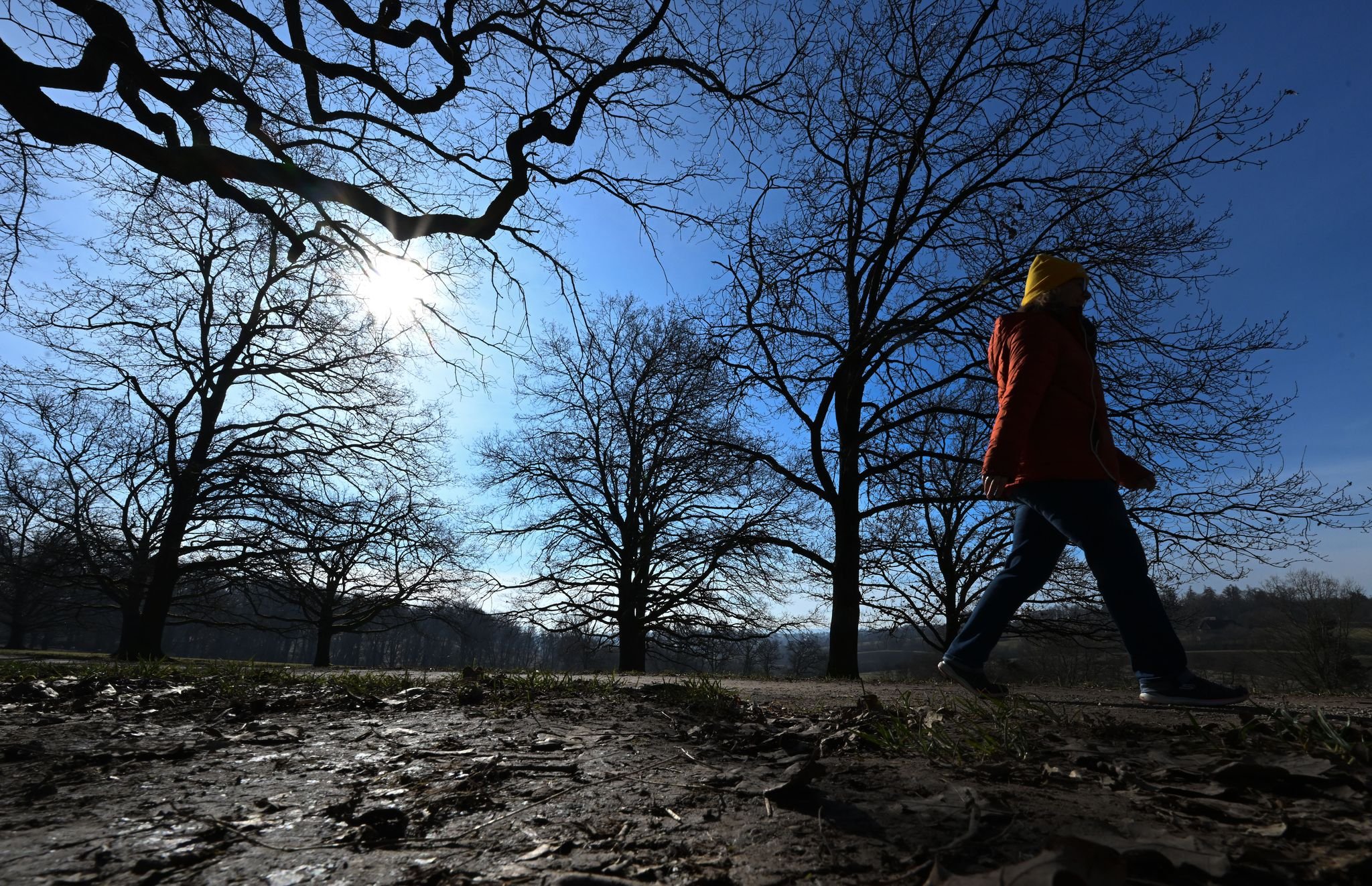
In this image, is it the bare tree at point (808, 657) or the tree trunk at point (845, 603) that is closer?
the tree trunk at point (845, 603)

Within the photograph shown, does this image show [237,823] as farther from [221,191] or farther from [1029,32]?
[1029,32]

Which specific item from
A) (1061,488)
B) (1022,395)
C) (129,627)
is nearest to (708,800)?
(1061,488)

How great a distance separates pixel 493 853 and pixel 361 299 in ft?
29.0

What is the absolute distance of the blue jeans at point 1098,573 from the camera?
10.1 feet

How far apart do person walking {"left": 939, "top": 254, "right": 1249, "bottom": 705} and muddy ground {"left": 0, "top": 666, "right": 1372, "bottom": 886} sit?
0.37 meters

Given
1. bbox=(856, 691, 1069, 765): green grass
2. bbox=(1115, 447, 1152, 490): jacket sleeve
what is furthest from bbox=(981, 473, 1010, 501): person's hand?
bbox=(856, 691, 1069, 765): green grass

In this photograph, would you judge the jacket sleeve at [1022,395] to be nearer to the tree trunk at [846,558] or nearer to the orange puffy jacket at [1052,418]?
the orange puffy jacket at [1052,418]

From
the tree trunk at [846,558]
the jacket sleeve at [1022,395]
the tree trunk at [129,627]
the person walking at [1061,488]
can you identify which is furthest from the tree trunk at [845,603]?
the tree trunk at [129,627]

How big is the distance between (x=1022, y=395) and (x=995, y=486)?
53 centimetres

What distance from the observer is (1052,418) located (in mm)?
3361

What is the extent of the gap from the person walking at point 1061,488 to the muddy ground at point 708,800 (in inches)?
14.4

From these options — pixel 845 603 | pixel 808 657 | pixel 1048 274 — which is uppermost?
pixel 1048 274

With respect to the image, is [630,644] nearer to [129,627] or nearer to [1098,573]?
[129,627]

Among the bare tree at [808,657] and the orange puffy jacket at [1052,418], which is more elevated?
the orange puffy jacket at [1052,418]
